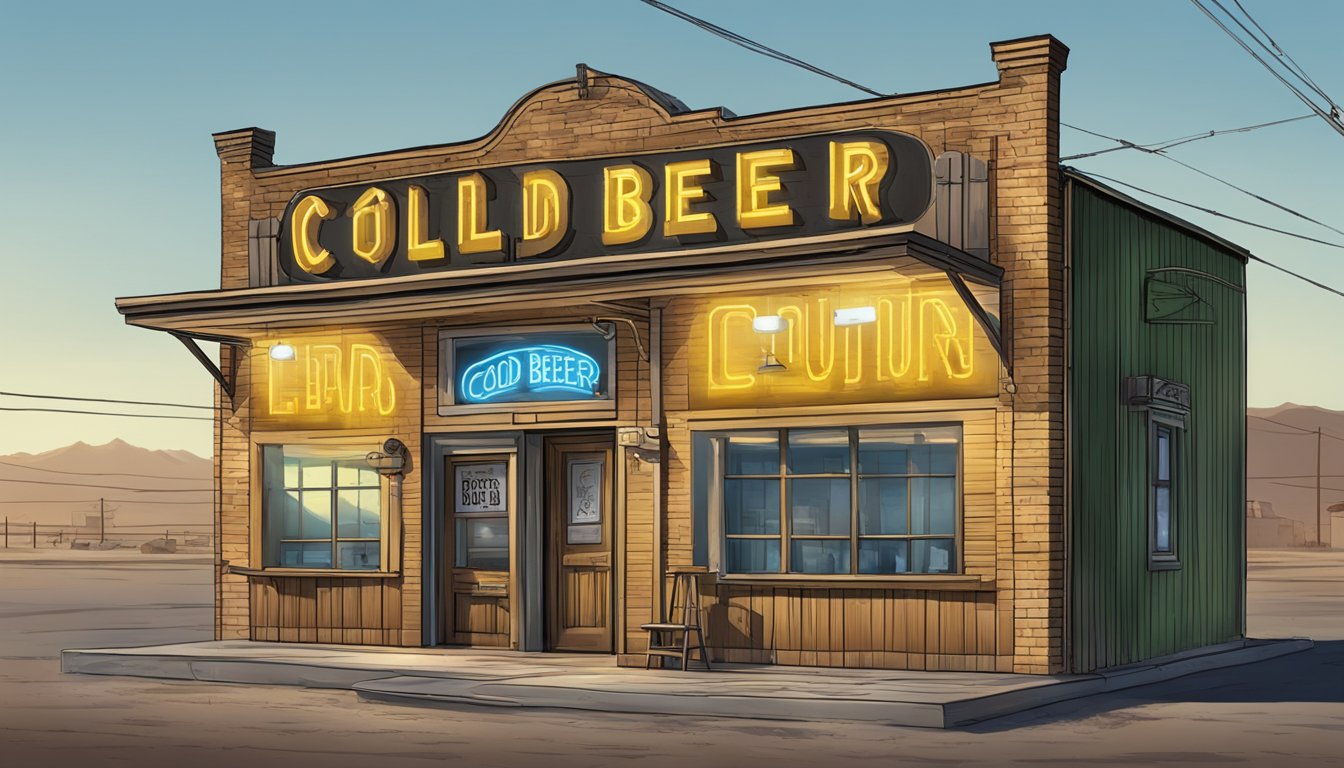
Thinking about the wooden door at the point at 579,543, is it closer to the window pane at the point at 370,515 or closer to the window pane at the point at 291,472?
the window pane at the point at 370,515

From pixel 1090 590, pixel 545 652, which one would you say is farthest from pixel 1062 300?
pixel 545 652

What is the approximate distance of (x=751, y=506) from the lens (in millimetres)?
17953

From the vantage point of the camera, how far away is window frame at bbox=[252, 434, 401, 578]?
19891 mm

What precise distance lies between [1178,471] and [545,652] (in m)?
7.08

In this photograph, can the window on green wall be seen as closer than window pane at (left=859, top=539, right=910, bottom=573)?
No

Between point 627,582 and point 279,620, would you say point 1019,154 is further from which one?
point 279,620

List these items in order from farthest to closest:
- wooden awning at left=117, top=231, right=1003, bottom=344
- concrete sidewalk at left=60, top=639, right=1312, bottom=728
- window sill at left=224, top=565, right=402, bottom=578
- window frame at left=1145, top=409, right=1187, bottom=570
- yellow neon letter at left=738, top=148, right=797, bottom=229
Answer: window sill at left=224, top=565, right=402, bottom=578
window frame at left=1145, top=409, right=1187, bottom=570
yellow neon letter at left=738, top=148, right=797, bottom=229
wooden awning at left=117, top=231, right=1003, bottom=344
concrete sidewalk at left=60, top=639, right=1312, bottom=728

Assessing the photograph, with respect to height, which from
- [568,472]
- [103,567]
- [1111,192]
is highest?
[1111,192]

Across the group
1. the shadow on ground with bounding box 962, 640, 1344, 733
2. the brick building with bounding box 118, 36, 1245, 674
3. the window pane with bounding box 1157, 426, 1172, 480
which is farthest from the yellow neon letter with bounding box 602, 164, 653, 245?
the shadow on ground with bounding box 962, 640, 1344, 733

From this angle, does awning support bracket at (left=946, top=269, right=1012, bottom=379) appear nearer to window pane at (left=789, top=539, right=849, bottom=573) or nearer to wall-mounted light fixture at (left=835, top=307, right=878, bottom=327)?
wall-mounted light fixture at (left=835, top=307, right=878, bottom=327)

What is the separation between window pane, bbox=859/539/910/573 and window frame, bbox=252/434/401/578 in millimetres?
5449

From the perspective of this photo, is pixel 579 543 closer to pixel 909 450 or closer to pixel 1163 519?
pixel 909 450

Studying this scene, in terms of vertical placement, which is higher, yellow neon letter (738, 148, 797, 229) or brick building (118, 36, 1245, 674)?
yellow neon letter (738, 148, 797, 229)

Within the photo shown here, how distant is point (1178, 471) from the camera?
19.4 metres
